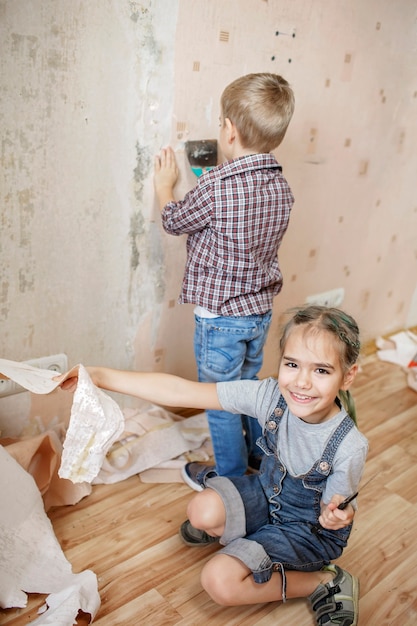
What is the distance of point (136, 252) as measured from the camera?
5.22 ft

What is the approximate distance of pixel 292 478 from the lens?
4.15 ft

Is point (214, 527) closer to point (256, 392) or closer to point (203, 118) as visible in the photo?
point (256, 392)

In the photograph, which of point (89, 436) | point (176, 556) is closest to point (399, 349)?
point (176, 556)

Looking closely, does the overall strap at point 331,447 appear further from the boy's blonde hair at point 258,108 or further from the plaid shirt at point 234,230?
the boy's blonde hair at point 258,108

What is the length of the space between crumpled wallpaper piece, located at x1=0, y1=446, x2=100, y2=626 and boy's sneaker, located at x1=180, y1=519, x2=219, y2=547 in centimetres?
24

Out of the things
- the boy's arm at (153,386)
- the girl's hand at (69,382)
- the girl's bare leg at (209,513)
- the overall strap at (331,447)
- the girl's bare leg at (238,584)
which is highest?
the girl's hand at (69,382)

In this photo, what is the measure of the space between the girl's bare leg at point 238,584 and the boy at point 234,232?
33cm

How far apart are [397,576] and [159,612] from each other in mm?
569

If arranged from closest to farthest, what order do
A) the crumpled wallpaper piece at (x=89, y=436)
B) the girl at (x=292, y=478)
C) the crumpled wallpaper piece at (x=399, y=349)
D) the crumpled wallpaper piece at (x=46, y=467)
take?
the crumpled wallpaper piece at (x=89, y=436)
the girl at (x=292, y=478)
the crumpled wallpaper piece at (x=46, y=467)
the crumpled wallpaper piece at (x=399, y=349)

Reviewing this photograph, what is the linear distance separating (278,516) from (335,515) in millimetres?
218

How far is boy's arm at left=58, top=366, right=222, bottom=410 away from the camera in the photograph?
1.15 meters

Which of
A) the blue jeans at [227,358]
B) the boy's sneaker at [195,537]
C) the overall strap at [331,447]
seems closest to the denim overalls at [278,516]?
the overall strap at [331,447]

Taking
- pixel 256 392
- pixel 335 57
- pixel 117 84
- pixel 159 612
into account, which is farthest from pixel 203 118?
pixel 159 612

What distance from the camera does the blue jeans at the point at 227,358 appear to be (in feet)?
4.90
